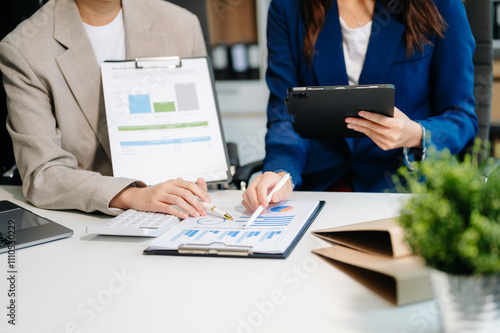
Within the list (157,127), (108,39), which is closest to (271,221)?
(157,127)

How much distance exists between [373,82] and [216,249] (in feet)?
2.52

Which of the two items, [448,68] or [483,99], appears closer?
[448,68]

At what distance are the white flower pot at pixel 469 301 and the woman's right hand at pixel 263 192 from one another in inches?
21.2

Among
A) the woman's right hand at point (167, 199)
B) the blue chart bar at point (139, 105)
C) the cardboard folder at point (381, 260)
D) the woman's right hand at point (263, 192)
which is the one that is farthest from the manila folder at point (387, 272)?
the blue chart bar at point (139, 105)

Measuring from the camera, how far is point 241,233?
3.16 ft

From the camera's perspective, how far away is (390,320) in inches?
25.7

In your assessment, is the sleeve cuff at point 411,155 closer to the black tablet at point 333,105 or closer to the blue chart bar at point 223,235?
the black tablet at point 333,105

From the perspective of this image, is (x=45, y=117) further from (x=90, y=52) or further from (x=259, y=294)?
(x=259, y=294)

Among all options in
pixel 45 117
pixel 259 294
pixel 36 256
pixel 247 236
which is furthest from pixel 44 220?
pixel 259 294

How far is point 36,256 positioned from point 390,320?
0.65m

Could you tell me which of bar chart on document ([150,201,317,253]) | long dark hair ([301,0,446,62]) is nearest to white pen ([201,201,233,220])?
bar chart on document ([150,201,317,253])

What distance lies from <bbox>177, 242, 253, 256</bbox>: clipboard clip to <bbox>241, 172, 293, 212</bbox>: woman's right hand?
0.60ft

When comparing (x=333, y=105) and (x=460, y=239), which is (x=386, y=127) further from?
(x=460, y=239)

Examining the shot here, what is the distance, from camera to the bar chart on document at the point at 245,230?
0.92 m
